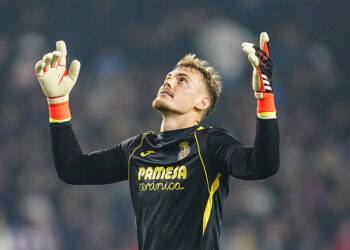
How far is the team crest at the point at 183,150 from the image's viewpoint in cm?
321

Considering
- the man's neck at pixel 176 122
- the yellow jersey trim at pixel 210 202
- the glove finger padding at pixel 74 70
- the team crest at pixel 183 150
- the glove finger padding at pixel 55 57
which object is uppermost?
the glove finger padding at pixel 55 57

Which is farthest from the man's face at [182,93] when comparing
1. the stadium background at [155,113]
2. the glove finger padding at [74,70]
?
the stadium background at [155,113]

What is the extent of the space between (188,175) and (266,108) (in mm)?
538

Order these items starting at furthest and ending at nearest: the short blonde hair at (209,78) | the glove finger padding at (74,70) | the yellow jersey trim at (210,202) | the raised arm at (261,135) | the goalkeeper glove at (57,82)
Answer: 1. the short blonde hair at (209,78)
2. the glove finger padding at (74,70)
3. the goalkeeper glove at (57,82)
4. the yellow jersey trim at (210,202)
5. the raised arm at (261,135)

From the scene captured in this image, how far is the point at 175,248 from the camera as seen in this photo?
306cm

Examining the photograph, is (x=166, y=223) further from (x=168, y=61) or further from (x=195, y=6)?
(x=195, y=6)

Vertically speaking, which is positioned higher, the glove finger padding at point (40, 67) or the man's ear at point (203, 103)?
the glove finger padding at point (40, 67)

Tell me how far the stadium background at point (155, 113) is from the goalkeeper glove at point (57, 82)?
370 centimetres

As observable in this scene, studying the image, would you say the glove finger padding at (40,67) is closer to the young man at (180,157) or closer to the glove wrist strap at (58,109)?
the young man at (180,157)

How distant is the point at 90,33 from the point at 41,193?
250 centimetres

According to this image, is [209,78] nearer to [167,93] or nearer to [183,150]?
[167,93]

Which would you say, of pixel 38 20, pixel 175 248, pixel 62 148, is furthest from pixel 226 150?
pixel 38 20

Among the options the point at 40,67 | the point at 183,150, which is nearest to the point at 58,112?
the point at 40,67

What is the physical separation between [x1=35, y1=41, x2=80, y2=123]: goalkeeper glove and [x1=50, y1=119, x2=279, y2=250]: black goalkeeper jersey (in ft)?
0.32
